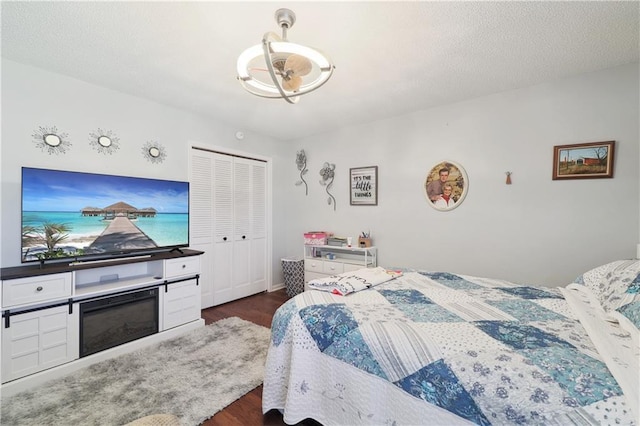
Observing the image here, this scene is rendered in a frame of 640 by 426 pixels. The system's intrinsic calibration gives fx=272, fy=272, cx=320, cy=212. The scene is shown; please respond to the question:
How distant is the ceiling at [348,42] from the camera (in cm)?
165

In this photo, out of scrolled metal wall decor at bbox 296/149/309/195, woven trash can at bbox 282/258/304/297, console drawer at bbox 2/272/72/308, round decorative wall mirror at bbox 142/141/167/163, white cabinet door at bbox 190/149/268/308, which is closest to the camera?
console drawer at bbox 2/272/72/308

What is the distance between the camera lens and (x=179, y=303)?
290 cm

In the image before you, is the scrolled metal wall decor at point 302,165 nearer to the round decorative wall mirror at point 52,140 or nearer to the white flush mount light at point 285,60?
the white flush mount light at point 285,60

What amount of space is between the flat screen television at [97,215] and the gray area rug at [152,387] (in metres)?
0.98

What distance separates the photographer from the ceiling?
1.65m

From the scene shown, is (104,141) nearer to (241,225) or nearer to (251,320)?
(241,225)

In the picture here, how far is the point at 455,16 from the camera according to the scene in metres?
1.69

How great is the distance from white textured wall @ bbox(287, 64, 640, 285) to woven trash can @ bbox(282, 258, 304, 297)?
1.06 meters

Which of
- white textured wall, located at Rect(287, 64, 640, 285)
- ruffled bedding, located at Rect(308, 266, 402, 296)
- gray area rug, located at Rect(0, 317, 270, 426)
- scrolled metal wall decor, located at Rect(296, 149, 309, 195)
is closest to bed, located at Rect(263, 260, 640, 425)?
ruffled bedding, located at Rect(308, 266, 402, 296)

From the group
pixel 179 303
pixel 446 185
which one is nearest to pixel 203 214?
pixel 179 303

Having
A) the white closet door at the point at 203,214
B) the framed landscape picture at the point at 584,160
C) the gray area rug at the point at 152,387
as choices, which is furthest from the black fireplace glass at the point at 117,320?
the framed landscape picture at the point at 584,160

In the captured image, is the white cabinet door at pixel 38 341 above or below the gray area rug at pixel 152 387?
above

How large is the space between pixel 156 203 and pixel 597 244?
4261 mm

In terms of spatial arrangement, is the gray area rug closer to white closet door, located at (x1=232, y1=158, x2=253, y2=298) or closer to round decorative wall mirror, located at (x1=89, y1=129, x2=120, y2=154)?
white closet door, located at (x1=232, y1=158, x2=253, y2=298)
